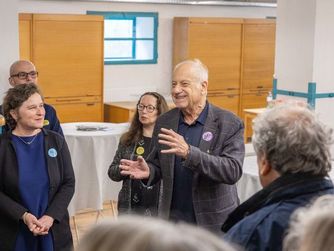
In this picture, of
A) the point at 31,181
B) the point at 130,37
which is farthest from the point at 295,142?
the point at 130,37

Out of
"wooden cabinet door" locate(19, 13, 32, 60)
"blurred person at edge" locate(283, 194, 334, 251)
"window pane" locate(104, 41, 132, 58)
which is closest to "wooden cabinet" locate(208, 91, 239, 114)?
"window pane" locate(104, 41, 132, 58)

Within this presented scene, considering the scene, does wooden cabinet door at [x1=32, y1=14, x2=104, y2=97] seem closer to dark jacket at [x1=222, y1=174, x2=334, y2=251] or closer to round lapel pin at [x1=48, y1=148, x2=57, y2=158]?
round lapel pin at [x1=48, y1=148, x2=57, y2=158]

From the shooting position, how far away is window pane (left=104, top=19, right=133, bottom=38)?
10.3m

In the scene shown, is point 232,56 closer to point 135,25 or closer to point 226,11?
point 226,11

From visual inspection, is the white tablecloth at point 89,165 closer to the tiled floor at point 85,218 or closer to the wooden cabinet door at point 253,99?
the tiled floor at point 85,218

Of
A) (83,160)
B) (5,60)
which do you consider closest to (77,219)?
(83,160)

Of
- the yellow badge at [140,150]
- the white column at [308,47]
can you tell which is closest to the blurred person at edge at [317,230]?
the yellow badge at [140,150]

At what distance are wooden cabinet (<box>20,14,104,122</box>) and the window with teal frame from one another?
2.04 ft

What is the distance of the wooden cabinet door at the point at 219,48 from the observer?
1058 cm

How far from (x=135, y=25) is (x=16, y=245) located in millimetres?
7416

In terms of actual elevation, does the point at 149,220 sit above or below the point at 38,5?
below

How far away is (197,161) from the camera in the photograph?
2967 mm

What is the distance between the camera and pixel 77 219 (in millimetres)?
6621

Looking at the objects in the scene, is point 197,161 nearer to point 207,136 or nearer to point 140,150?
point 207,136
